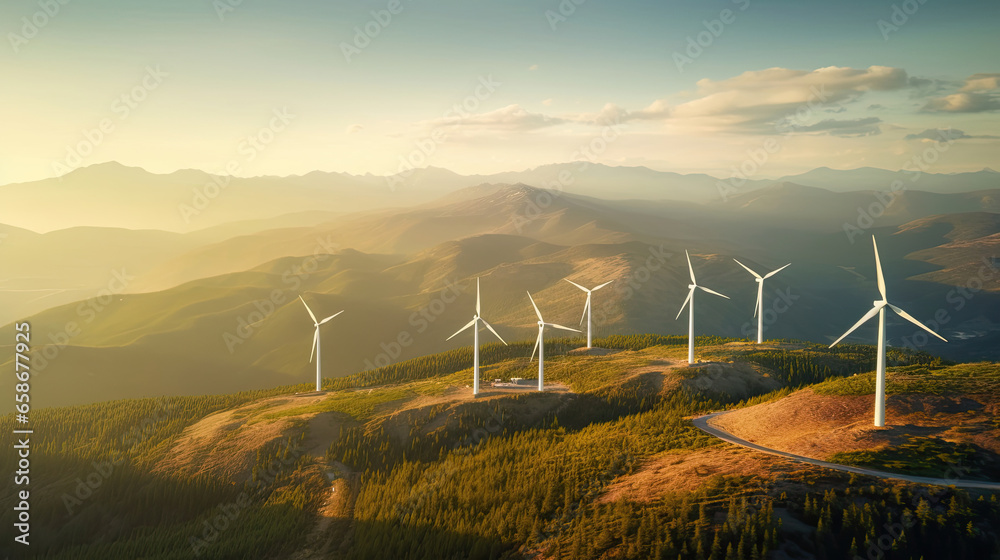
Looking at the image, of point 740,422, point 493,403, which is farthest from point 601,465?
point 493,403

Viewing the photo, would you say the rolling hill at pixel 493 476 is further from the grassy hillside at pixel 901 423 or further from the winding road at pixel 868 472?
the winding road at pixel 868 472

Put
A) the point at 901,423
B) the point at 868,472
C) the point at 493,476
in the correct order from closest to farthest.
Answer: the point at 868,472, the point at 901,423, the point at 493,476

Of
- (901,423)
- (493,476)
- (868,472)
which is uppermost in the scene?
(901,423)

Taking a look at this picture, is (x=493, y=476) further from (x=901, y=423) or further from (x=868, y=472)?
(x=901, y=423)

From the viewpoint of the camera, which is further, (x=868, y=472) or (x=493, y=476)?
(x=493, y=476)

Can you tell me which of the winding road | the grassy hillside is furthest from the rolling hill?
the winding road

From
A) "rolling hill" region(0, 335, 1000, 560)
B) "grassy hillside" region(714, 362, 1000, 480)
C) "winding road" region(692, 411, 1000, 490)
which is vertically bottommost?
"rolling hill" region(0, 335, 1000, 560)

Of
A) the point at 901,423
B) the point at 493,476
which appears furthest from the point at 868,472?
the point at 493,476

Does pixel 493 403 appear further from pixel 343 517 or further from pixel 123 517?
pixel 123 517

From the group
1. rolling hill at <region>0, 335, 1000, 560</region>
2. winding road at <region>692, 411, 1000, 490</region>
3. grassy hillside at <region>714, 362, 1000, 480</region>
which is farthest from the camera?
grassy hillside at <region>714, 362, 1000, 480</region>

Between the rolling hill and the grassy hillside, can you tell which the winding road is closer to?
the grassy hillside

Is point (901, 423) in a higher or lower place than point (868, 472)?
higher

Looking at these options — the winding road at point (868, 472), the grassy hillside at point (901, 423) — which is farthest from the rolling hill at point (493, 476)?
the winding road at point (868, 472)
